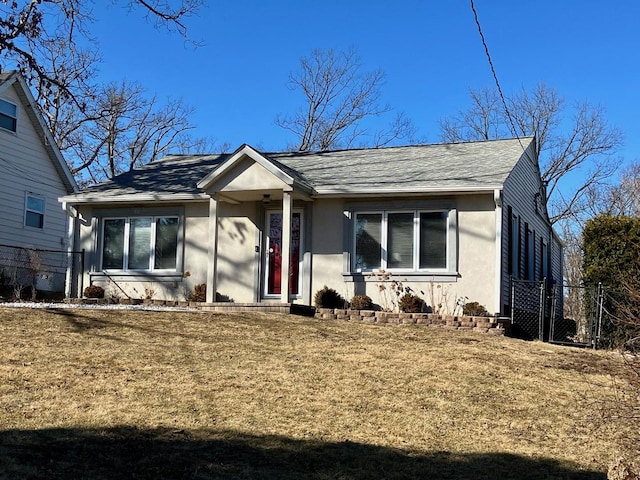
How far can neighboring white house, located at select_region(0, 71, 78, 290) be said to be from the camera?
20.4 metres

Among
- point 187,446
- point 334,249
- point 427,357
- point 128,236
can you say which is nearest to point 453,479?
point 187,446

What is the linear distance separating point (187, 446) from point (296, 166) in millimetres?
11416

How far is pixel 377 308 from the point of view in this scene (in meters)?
14.6

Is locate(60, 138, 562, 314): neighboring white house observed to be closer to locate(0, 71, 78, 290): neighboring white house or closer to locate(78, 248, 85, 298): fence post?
locate(78, 248, 85, 298): fence post

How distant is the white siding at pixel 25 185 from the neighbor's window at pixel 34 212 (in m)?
0.15

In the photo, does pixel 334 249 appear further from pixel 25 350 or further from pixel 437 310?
pixel 25 350

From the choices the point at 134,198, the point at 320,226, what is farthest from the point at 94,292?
the point at 320,226

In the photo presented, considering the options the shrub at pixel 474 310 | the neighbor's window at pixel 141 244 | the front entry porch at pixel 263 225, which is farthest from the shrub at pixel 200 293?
the shrub at pixel 474 310

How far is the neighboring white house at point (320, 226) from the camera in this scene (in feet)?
46.8

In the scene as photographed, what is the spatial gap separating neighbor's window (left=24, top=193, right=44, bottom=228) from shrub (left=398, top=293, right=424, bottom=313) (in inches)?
492

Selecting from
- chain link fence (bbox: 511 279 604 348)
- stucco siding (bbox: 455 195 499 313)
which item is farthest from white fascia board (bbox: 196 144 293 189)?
chain link fence (bbox: 511 279 604 348)

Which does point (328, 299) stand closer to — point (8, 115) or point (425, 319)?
point (425, 319)

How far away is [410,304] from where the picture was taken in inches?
553

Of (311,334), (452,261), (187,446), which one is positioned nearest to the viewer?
(187,446)
